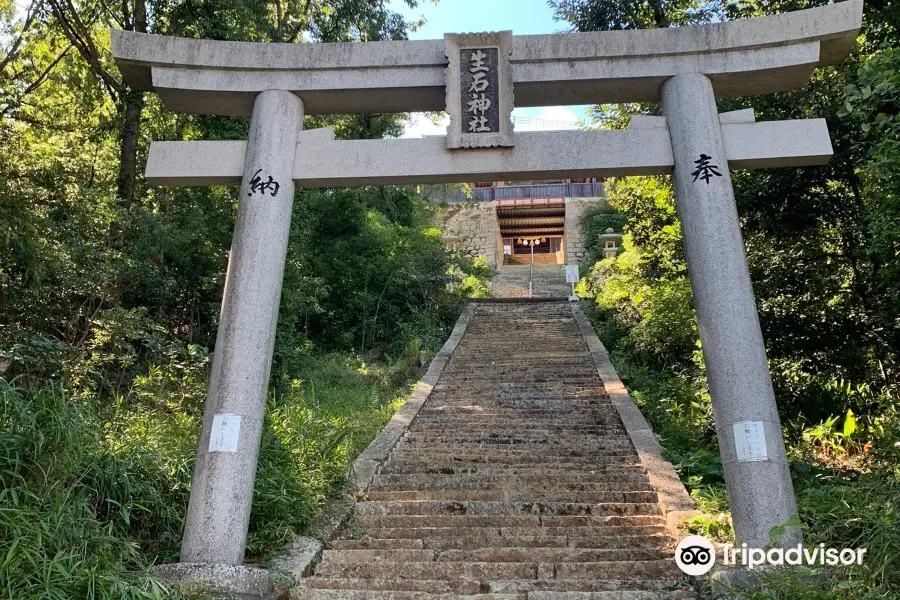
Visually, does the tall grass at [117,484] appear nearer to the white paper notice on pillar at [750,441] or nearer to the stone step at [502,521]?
the stone step at [502,521]

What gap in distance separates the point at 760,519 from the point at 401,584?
2.43 m

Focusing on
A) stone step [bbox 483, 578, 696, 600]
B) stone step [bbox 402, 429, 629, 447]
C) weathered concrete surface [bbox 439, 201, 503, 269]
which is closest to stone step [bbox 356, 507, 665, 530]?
stone step [bbox 483, 578, 696, 600]

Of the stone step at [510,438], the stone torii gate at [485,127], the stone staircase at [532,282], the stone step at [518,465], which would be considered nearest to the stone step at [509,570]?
the stone torii gate at [485,127]

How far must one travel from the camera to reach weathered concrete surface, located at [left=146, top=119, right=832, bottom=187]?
5.45 meters

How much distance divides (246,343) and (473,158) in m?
2.34

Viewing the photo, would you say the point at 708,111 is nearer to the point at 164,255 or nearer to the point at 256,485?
the point at 256,485

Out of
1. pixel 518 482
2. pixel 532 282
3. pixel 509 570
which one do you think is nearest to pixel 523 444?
pixel 518 482

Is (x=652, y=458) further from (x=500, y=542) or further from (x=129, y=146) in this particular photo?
(x=129, y=146)

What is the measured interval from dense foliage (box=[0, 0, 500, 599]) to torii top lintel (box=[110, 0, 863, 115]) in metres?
1.71

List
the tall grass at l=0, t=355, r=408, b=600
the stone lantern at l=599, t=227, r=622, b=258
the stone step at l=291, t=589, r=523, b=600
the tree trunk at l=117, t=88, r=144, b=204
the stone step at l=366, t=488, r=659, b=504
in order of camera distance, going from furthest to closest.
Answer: the stone lantern at l=599, t=227, r=622, b=258 → the tree trunk at l=117, t=88, r=144, b=204 → the stone step at l=366, t=488, r=659, b=504 → the stone step at l=291, t=589, r=523, b=600 → the tall grass at l=0, t=355, r=408, b=600

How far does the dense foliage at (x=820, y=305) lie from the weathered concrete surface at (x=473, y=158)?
34.0 inches

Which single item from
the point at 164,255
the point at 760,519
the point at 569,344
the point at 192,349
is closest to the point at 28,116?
the point at 164,255

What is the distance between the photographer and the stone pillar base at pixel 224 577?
4.18m

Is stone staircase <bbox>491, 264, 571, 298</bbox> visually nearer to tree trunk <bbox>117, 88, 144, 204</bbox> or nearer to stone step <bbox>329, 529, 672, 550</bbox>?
tree trunk <bbox>117, 88, 144, 204</bbox>
